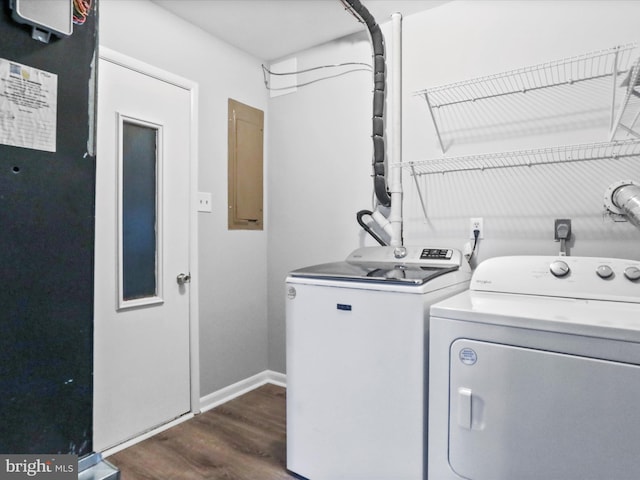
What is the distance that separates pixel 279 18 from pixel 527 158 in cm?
168

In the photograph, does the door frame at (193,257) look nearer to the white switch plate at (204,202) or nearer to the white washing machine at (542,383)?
the white switch plate at (204,202)

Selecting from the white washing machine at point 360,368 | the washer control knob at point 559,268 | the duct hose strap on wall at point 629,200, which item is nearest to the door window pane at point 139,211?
the white washing machine at point 360,368

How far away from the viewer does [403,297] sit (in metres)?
1.50

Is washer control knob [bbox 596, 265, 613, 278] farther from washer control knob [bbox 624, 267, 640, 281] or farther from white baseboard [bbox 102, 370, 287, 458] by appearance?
white baseboard [bbox 102, 370, 287, 458]

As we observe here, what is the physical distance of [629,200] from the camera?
5.13 feet

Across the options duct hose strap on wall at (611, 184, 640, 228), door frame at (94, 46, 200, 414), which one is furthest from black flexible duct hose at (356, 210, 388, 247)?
duct hose strap on wall at (611, 184, 640, 228)

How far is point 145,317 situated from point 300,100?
1805 millimetres

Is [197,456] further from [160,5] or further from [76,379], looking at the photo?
[160,5]

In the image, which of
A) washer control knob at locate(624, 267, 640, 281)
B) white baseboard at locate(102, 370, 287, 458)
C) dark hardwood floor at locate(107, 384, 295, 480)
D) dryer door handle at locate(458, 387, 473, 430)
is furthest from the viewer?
white baseboard at locate(102, 370, 287, 458)

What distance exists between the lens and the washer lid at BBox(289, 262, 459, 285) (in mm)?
1535

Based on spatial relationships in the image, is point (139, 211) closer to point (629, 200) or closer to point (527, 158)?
point (527, 158)

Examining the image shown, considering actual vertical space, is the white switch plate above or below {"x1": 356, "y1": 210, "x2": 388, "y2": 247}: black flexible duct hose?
above

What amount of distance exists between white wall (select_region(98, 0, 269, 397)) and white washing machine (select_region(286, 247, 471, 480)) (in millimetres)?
955

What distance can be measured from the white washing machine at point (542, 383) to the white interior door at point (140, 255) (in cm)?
158
